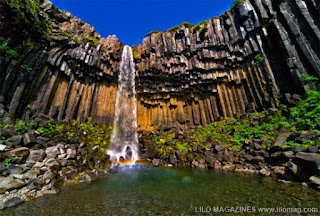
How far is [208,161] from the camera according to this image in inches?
498

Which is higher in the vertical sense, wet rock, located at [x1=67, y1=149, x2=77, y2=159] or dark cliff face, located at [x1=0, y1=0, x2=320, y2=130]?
dark cliff face, located at [x1=0, y1=0, x2=320, y2=130]

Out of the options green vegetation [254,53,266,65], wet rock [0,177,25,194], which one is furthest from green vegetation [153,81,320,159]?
wet rock [0,177,25,194]

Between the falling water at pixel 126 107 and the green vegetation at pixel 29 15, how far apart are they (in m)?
8.78

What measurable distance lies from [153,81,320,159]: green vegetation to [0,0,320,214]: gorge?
0.33 feet

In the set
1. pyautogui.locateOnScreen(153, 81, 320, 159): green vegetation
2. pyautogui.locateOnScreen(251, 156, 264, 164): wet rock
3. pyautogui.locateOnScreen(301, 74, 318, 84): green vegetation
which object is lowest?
pyautogui.locateOnScreen(251, 156, 264, 164): wet rock

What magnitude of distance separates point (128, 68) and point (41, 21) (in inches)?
389

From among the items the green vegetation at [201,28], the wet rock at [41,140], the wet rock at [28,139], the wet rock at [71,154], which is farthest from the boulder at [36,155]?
the green vegetation at [201,28]

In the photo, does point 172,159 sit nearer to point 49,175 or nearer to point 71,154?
point 71,154

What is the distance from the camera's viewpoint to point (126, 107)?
69.7 feet

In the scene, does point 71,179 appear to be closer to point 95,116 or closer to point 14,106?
point 14,106

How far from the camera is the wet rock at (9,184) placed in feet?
21.2

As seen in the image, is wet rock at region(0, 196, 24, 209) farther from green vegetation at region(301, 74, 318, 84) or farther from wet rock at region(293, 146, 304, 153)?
green vegetation at region(301, 74, 318, 84)

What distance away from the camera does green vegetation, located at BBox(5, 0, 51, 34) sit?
38.1 ft

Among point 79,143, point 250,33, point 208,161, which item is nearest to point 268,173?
point 208,161
